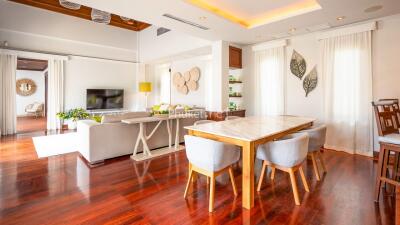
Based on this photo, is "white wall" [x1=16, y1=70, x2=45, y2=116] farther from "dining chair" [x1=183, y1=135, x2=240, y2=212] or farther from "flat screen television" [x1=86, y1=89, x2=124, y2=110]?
"dining chair" [x1=183, y1=135, x2=240, y2=212]

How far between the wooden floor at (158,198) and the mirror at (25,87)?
964 cm

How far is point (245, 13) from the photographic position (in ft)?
12.8

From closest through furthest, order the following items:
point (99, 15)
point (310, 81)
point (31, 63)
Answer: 1. point (99, 15)
2. point (310, 81)
3. point (31, 63)

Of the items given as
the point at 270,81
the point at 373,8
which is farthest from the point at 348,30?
the point at 270,81

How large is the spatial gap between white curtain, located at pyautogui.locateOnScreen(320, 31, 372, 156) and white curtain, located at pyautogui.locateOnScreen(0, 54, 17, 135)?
8.02m

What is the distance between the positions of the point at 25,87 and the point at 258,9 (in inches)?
491

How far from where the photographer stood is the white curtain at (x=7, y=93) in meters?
5.65

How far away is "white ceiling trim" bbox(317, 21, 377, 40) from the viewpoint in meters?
3.68

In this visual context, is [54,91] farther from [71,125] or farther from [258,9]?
[258,9]

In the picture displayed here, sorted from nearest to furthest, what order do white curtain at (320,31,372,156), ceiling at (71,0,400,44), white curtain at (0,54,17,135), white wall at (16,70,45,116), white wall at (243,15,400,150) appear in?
ceiling at (71,0,400,44) → white wall at (243,15,400,150) → white curtain at (320,31,372,156) → white curtain at (0,54,17,135) → white wall at (16,70,45,116)

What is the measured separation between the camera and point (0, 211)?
202 centimetres

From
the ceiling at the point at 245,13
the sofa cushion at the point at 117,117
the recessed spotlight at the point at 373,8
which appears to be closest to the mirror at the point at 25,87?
the sofa cushion at the point at 117,117

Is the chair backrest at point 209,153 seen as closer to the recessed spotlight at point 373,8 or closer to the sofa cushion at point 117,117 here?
the sofa cushion at point 117,117

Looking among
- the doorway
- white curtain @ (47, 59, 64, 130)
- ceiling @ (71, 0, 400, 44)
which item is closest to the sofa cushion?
ceiling @ (71, 0, 400, 44)
